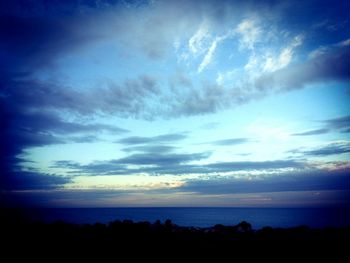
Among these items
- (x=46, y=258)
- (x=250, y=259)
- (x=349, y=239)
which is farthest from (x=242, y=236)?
(x=46, y=258)

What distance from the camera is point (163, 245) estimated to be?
13766 mm

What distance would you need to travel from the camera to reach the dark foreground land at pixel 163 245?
38.7 feet

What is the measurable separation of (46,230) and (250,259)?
45.4 ft

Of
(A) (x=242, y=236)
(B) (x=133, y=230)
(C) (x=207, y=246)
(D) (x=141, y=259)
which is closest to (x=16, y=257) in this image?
(D) (x=141, y=259)

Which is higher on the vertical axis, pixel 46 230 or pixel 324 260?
pixel 46 230

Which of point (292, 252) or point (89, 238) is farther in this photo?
point (89, 238)

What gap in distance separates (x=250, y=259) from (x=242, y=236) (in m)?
4.66

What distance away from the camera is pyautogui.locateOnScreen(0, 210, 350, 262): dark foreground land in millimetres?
11781

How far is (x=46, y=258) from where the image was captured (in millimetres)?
11219

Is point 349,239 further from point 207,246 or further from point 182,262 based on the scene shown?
point 182,262

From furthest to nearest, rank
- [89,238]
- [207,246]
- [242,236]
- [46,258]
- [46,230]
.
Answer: [46,230], [242,236], [89,238], [207,246], [46,258]

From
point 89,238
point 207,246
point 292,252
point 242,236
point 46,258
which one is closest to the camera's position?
point 46,258

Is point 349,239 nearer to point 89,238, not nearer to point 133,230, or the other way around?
point 133,230

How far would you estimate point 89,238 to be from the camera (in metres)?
14.8
